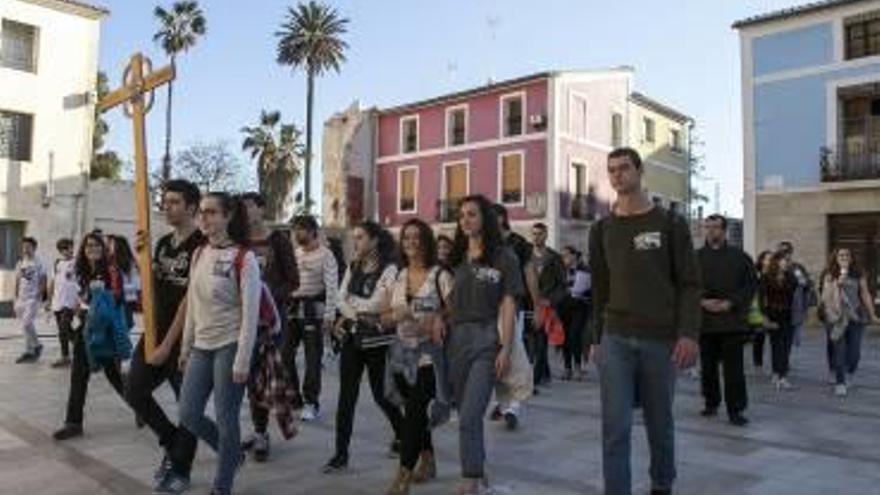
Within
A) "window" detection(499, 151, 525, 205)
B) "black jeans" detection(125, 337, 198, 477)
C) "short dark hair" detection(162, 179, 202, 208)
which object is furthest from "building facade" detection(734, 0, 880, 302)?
"black jeans" detection(125, 337, 198, 477)

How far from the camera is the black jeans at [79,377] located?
23.5 feet

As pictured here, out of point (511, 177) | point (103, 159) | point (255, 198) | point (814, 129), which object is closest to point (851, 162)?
point (814, 129)

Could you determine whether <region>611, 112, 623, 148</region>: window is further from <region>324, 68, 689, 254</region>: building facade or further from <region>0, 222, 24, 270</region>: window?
<region>0, 222, 24, 270</region>: window

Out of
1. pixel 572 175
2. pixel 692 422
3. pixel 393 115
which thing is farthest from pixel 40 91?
pixel 692 422

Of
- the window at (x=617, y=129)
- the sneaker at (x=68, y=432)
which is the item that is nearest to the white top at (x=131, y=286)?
the sneaker at (x=68, y=432)

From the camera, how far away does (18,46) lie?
27219 millimetres

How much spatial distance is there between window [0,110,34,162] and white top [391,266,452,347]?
24.2 meters

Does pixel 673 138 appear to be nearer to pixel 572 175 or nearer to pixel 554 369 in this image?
pixel 572 175

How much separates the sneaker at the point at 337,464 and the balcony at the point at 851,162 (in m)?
21.7

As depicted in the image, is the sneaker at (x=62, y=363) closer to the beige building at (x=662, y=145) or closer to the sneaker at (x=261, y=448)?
the sneaker at (x=261, y=448)

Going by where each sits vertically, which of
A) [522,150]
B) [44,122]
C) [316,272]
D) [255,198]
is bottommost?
[316,272]

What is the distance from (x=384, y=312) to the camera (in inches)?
226

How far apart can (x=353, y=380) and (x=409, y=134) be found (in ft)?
110

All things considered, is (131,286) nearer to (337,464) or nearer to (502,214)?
(337,464)
